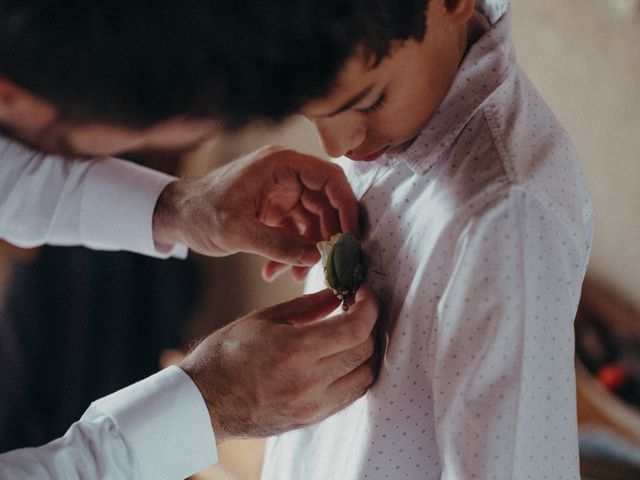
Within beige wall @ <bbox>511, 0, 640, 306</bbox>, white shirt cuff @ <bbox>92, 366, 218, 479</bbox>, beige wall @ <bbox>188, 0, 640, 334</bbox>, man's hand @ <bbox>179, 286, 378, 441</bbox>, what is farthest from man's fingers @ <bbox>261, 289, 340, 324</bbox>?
beige wall @ <bbox>511, 0, 640, 306</bbox>

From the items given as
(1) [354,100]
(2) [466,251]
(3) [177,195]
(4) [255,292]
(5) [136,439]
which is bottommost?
(4) [255,292]

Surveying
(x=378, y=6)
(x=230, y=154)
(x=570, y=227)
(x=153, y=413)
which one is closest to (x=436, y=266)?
(x=570, y=227)

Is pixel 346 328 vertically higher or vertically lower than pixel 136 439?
higher

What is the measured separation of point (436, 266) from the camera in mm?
677

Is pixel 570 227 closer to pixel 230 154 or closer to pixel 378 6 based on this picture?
pixel 378 6

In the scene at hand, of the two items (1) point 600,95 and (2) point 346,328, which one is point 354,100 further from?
(1) point 600,95

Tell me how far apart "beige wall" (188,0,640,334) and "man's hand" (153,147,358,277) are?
560mm

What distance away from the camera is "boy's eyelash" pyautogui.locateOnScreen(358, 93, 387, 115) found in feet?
2.23

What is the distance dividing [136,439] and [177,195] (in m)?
0.35

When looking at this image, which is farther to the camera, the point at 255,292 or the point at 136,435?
the point at 255,292

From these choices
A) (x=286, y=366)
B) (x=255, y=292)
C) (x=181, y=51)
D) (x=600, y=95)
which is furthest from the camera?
(x=255, y=292)

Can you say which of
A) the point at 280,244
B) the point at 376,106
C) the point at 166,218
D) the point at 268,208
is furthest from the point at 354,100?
the point at 166,218

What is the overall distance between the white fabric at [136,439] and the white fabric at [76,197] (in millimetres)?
301

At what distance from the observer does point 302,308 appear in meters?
0.83
